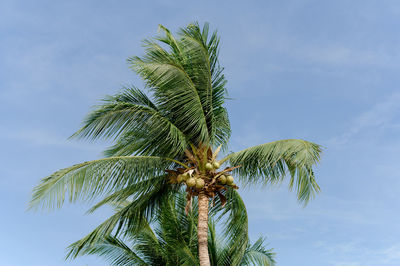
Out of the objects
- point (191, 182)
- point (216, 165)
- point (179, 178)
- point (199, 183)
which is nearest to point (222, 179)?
point (216, 165)

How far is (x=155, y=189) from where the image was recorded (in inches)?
423

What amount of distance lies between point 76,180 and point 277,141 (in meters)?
4.29

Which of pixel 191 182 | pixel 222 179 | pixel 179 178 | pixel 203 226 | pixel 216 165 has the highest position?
pixel 216 165

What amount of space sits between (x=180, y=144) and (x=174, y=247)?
167 inches

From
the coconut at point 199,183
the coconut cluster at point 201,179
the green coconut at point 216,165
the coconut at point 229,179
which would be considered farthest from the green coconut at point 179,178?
the coconut at point 229,179

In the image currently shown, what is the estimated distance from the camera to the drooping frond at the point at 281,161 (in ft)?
32.8

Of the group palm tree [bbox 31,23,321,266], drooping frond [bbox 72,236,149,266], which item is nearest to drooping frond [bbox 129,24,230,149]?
palm tree [bbox 31,23,321,266]

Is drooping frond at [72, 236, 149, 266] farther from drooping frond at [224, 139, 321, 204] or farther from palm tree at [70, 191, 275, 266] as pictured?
drooping frond at [224, 139, 321, 204]

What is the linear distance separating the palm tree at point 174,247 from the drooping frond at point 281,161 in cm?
233

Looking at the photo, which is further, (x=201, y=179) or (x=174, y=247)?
(x=174, y=247)

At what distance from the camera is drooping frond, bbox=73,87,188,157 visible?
1027 centimetres

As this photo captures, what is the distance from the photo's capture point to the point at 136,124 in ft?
34.3

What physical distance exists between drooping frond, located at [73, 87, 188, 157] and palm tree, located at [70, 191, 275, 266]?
2593mm

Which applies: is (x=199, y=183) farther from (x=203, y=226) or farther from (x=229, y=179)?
(x=203, y=226)
